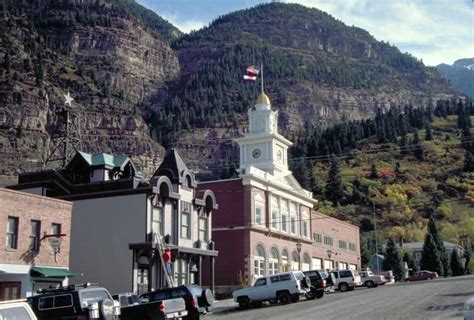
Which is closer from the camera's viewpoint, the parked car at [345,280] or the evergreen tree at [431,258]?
the parked car at [345,280]

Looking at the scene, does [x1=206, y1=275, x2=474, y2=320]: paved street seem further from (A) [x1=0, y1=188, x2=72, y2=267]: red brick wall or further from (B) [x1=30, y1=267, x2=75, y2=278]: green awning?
(A) [x1=0, y1=188, x2=72, y2=267]: red brick wall

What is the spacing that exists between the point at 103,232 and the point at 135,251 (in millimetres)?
2705

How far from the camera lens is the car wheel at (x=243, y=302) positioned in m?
38.0

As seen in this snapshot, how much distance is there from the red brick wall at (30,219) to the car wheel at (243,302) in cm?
1012

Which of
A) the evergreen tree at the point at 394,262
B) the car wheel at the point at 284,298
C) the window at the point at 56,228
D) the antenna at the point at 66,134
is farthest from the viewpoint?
the evergreen tree at the point at 394,262

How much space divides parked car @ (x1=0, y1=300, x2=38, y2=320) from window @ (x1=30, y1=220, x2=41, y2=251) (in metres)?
22.4

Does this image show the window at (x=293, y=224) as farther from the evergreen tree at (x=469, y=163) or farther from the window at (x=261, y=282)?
the evergreen tree at (x=469, y=163)

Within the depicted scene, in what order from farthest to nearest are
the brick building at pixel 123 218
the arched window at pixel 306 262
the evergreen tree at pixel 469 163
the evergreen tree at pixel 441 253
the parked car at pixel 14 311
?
the evergreen tree at pixel 469 163, the evergreen tree at pixel 441 253, the arched window at pixel 306 262, the brick building at pixel 123 218, the parked car at pixel 14 311

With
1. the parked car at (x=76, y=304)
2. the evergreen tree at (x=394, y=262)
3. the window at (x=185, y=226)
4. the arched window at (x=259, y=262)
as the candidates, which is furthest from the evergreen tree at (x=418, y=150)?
the parked car at (x=76, y=304)

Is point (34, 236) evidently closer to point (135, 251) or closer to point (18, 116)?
point (135, 251)

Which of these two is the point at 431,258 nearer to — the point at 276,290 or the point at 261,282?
the point at 261,282

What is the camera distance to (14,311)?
12.4 m

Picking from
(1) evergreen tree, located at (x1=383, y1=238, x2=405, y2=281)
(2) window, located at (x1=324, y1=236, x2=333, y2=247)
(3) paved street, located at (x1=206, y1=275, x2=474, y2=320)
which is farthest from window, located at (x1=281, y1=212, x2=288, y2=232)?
(1) evergreen tree, located at (x1=383, y1=238, x2=405, y2=281)

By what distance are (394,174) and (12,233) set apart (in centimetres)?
13624
